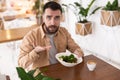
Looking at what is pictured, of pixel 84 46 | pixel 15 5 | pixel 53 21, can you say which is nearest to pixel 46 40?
pixel 53 21

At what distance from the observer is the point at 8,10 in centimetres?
388

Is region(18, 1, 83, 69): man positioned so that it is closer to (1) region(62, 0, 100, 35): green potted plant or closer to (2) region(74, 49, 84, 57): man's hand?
(2) region(74, 49, 84, 57): man's hand

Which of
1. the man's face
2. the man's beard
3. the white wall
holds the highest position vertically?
the man's face

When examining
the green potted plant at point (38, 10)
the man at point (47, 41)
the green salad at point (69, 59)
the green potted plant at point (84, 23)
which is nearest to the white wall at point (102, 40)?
the green potted plant at point (84, 23)

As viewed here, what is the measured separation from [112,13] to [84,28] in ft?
1.46

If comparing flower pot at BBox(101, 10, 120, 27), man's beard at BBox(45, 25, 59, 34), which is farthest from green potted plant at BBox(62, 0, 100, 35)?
man's beard at BBox(45, 25, 59, 34)

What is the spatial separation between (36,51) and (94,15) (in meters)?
1.17

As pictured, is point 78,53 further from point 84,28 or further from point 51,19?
point 84,28

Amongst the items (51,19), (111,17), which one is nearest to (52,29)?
(51,19)

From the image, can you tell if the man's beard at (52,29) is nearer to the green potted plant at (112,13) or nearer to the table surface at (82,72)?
the table surface at (82,72)

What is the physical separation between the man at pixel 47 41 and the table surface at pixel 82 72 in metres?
0.19

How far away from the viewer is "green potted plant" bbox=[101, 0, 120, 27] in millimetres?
1974

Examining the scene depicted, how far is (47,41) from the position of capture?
1.70 metres

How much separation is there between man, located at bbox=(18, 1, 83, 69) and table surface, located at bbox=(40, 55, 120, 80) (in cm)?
19
